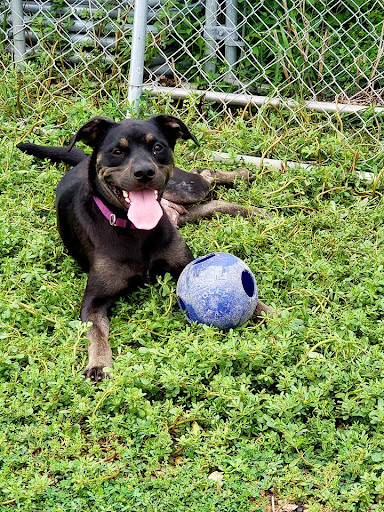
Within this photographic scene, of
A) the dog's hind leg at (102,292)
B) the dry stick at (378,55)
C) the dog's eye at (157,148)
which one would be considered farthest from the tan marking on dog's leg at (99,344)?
the dry stick at (378,55)

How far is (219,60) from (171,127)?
2692mm

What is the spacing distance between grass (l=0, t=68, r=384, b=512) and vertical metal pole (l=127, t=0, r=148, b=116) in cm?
168

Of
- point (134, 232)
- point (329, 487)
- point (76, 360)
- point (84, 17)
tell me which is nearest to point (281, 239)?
point (134, 232)

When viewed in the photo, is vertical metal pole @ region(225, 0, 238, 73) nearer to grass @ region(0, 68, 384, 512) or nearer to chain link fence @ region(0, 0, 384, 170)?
chain link fence @ region(0, 0, 384, 170)

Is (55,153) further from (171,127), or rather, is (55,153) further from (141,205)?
(141,205)

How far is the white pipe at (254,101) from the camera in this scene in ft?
22.6

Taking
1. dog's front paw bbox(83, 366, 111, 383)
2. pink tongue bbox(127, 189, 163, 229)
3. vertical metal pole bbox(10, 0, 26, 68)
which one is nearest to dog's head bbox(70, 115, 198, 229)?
pink tongue bbox(127, 189, 163, 229)

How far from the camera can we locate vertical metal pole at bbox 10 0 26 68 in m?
7.40

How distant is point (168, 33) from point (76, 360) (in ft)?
13.0

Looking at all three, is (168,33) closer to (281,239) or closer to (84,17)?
(84,17)

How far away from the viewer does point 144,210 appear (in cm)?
477

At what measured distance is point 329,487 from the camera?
3490 mm

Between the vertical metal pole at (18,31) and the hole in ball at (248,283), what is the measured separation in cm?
386

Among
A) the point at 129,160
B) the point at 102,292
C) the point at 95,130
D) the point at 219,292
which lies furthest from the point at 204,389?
the point at 95,130
